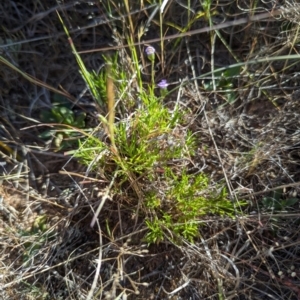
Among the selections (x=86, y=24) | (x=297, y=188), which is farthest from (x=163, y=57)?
(x=297, y=188)

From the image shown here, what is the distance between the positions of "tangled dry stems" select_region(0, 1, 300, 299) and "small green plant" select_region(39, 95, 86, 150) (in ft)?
0.13

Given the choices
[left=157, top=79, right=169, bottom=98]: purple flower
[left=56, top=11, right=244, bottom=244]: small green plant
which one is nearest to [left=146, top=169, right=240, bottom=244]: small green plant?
[left=56, top=11, right=244, bottom=244]: small green plant

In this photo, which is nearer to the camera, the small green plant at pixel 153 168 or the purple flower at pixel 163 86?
the small green plant at pixel 153 168

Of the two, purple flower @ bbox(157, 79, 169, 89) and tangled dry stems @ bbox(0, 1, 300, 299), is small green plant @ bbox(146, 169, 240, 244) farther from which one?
purple flower @ bbox(157, 79, 169, 89)

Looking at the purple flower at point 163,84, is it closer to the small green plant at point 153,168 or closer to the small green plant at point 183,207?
the small green plant at point 153,168

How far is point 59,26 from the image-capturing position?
5.77ft

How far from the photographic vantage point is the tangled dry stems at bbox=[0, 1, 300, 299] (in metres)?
1.53

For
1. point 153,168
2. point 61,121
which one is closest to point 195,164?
point 153,168

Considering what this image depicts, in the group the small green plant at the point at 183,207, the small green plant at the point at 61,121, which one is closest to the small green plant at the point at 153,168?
the small green plant at the point at 183,207

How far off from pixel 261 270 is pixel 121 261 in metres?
0.38

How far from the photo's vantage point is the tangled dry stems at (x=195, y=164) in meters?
1.53

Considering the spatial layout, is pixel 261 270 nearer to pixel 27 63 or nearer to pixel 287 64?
pixel 287 64

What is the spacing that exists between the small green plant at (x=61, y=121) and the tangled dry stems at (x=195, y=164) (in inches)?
1.5

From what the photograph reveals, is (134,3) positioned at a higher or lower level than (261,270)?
higher
